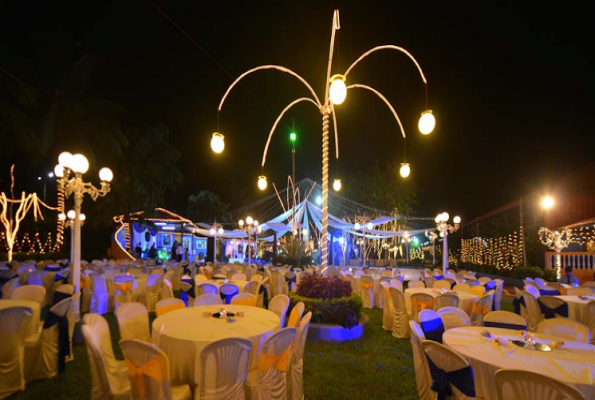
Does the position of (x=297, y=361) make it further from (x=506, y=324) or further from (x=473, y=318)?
(x=473, y=318)

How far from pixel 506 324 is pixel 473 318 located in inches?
78.3

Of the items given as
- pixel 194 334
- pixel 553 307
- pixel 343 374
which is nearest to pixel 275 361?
pixel 194 334

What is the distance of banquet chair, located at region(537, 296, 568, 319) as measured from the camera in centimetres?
564

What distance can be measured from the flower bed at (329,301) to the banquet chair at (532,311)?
115 inches

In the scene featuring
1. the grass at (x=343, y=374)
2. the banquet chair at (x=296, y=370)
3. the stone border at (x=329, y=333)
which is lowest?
the grass at (x=343, y=374)

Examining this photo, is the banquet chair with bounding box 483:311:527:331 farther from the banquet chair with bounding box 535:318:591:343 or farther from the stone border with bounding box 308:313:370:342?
the stone border with bounding box 308:313:370:342

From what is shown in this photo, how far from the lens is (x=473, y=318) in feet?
18.6

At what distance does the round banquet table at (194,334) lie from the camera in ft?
9.75

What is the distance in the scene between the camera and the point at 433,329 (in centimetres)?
368

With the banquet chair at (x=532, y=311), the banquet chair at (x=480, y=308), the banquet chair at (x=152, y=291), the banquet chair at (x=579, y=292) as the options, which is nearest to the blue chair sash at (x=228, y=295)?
the banquet chair at (x=152, y=291)

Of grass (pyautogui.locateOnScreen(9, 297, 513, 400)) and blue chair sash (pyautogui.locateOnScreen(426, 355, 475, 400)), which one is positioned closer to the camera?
blue chair sash (pyautogui.locateOnScreen(426, 355, 475, 400))

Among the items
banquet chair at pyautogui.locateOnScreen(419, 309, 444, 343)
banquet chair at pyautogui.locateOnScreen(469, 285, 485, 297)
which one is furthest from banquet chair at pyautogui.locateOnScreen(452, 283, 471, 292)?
banquet chair at pyautogui.locateOnScreen(419, 309, 444, 343)

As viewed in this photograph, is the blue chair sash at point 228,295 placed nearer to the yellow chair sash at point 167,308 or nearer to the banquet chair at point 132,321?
the yellow chair sash at point 167,308

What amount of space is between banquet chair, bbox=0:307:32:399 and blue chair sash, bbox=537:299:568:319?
6997 mm
